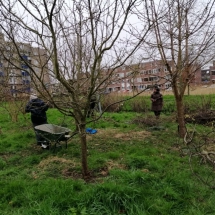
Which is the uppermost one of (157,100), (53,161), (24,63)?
(24,63)

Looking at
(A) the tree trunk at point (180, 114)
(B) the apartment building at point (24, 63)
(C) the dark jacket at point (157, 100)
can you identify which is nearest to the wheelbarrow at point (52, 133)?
(B) the apartment building at point (24, 63)

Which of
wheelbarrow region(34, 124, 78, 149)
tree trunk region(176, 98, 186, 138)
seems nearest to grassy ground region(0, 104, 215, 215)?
wheelbarrow region(34, 124, 78, 149)

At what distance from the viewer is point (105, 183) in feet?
10.4

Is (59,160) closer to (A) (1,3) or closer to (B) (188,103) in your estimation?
(A) (1,3)

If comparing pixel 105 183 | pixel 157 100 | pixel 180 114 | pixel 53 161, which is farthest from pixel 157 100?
pixel 105 183

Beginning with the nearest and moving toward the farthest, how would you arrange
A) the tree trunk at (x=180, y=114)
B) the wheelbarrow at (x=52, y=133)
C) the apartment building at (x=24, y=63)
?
the apartment building at (x=24, y=63)
the wheelbarrow at (x=52, y=133)
the tree trunk at (x=180, y=114)

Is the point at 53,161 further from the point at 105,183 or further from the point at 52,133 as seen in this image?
the point at 105,183

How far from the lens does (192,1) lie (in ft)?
16.6

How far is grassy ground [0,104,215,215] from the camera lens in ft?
9.07

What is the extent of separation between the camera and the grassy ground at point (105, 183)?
2764 millimetres

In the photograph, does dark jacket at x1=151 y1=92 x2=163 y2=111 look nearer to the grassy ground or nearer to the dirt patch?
the grassy ground

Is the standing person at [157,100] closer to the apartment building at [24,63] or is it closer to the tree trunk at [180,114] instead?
the tree trunk at [180,114]

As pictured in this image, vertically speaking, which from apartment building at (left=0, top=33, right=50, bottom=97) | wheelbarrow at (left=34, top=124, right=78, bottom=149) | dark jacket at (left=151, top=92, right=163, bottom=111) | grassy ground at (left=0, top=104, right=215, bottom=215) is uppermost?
apartment building at (left=0, top=33, right=50, bottom=97)

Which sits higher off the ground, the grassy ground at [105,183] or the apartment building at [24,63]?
the apartment building at [24,63]
